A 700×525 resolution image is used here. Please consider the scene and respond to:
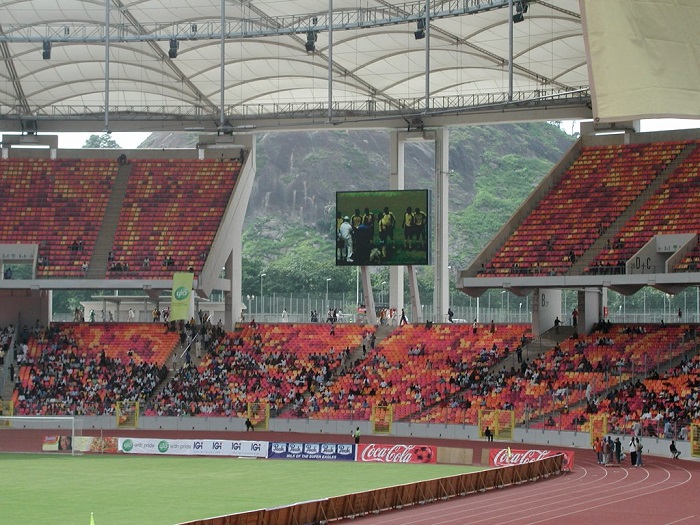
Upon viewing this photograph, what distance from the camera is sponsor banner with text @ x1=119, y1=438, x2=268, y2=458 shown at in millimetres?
45812

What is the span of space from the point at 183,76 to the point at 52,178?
1007cm

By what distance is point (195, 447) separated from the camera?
46219mm

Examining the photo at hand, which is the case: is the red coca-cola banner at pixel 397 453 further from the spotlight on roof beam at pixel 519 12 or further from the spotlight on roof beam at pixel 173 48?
the spotlight on roof beam at pixel 173 48

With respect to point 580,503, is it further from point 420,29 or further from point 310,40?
point 310,40

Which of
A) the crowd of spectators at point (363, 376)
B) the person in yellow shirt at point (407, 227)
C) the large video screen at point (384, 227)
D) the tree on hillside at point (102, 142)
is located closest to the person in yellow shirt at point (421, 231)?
the large video screen at point (384, 227)

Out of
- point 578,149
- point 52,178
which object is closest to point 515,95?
point 578,149

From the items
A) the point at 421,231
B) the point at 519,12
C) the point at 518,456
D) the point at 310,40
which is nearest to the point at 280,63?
the point at 310,40

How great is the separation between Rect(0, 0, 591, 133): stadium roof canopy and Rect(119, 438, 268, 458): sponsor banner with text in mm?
14737

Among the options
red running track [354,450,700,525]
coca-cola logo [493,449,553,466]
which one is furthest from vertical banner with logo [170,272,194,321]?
red running track [354,450,700,525]

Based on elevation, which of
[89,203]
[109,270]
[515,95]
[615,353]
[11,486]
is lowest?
[11,486]

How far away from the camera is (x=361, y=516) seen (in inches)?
1104

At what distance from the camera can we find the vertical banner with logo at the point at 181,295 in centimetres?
5819

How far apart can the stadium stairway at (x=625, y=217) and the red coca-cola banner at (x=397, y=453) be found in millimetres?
14021

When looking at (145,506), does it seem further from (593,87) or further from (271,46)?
(271,46)
